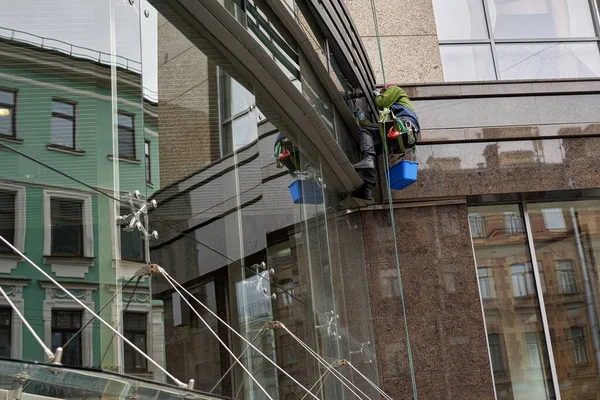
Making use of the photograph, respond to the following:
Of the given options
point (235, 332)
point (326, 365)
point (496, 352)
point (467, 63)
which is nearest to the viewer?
point (235, 332)

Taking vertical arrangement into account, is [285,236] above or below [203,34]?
below

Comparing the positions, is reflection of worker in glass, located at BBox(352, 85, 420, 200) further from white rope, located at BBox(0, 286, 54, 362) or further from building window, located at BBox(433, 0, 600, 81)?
white rope, located at BBox(0, 286, 54, 362)

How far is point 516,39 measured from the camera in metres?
16.4

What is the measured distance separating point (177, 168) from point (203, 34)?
1.73m

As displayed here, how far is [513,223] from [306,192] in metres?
5.62

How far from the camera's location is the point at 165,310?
231 inches

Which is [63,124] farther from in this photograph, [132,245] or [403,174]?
[403,174]

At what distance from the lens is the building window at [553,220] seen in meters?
14.9

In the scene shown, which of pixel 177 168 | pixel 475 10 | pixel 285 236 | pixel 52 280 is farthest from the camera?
pixel 475 10

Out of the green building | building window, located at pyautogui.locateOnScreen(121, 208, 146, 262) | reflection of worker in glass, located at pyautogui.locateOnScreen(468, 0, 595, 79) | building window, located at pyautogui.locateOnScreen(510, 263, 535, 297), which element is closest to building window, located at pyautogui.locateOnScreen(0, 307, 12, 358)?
the green building

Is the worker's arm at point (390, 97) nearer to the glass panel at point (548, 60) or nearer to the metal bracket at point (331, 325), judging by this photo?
the metal bracket at point (331, 325)

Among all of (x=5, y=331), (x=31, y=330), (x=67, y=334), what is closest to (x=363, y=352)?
(x=67, y=334)

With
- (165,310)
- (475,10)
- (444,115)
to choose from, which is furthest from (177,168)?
(475,10)

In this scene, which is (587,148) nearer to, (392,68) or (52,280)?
(392,68)
